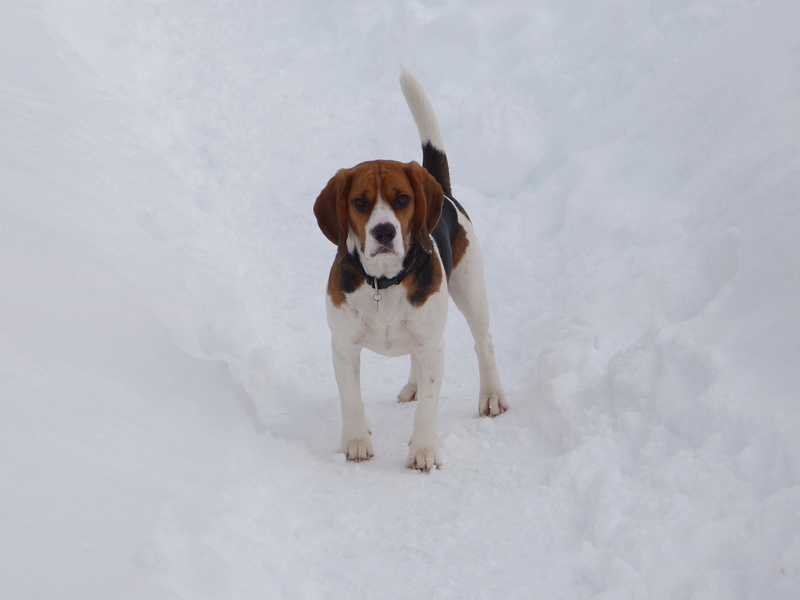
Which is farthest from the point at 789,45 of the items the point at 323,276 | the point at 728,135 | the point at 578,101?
the point at 323,276

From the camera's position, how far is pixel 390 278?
4098 millimetres

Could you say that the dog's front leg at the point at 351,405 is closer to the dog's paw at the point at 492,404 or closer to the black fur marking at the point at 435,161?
the dog's paw at the point at 492,404

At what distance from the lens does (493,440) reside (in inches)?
184

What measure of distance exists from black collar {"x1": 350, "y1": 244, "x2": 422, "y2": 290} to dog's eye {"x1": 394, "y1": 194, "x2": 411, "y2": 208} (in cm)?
24

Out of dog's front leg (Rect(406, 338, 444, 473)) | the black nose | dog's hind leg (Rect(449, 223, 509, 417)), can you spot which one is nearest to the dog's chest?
dog's front leg (Rect(406, 338, 444, 473))

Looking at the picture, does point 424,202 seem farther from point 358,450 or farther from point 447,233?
point 358,450

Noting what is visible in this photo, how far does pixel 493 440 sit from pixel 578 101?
4.76 m

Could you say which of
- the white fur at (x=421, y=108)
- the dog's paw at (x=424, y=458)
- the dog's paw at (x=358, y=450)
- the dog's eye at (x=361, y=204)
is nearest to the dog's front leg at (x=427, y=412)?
the dog's paw at (x=424, y=458)

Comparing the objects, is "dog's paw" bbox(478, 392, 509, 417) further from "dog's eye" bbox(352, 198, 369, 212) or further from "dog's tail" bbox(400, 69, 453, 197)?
"dog's eye" bbox(352, 198, 369, 212)

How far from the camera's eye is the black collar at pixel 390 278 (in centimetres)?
408

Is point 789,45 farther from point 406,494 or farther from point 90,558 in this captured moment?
point 90,558

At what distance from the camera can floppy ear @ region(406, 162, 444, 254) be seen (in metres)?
3.96

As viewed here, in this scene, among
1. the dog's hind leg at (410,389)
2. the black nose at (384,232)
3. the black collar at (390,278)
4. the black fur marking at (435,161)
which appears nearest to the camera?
the black nose at (384,232)

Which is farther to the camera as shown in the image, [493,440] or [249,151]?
[249,151]
